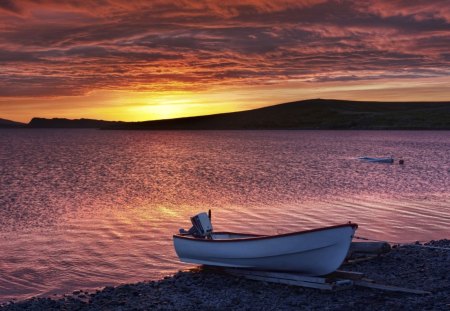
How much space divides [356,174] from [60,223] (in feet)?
117

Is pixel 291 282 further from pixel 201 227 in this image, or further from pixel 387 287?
pixel 201 227

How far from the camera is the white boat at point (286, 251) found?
14883 millimetres

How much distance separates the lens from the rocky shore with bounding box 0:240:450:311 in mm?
13266

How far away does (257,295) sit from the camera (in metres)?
14.4

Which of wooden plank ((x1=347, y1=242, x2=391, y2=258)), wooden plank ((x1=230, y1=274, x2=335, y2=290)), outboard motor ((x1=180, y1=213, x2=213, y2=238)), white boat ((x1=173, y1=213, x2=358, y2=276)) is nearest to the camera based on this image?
wooden plank ((x1=230, y1=274, x2=335, y2=290))

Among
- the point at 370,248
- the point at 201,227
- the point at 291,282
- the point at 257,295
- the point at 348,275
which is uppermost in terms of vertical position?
A: the point at 201,227

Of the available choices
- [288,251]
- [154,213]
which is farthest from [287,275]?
[154,213]

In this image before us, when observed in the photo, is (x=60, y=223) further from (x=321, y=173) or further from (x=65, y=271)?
(x=321, y=173)

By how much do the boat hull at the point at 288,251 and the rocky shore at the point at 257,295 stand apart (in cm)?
59

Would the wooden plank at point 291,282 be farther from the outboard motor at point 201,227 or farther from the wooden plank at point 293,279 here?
the outboard motor at point 201,227

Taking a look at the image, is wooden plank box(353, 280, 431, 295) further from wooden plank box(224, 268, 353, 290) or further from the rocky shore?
wooden plank box(224, 268, 353, 290)

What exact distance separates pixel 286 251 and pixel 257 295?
5.26 feet

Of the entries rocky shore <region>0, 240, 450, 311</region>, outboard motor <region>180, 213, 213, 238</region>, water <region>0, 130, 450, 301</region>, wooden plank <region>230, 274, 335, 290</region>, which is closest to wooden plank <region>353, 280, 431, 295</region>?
rocky shore <region>0, 240, 450, 311</region>

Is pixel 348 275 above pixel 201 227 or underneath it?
underneath
